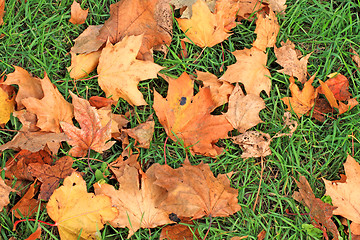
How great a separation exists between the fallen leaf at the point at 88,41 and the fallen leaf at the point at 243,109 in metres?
0.86

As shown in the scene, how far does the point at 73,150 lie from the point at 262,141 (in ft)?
3.58

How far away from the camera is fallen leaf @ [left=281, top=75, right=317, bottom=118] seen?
2246 millimetres

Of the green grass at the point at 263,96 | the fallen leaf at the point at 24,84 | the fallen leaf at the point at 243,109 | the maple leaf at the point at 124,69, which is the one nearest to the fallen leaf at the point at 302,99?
the green grass at the point at 263,96

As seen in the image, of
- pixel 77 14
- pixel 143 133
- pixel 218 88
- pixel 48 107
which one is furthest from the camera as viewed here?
pixel 77 14

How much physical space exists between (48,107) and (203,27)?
1.04 m

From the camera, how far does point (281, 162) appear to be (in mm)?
2158

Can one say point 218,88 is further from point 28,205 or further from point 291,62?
point 28,205

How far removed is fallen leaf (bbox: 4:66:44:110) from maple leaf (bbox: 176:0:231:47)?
3.08 feet

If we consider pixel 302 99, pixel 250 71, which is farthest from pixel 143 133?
pixel 302 99

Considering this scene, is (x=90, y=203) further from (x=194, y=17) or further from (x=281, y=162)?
(x=194, y=17)

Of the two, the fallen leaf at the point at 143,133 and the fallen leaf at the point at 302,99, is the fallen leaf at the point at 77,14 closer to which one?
the fallen leaf at the point at 143,133

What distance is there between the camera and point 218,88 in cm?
222

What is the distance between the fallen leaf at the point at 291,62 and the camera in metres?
2.30

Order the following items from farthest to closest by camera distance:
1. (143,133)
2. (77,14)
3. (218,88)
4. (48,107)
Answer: (77,14) < (218,88) < (143,133) < (48,107)
